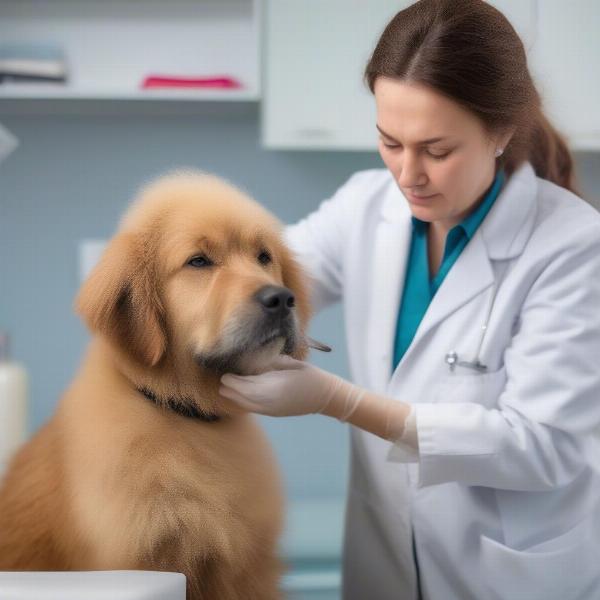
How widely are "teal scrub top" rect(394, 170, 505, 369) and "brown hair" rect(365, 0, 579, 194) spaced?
0.50 feet

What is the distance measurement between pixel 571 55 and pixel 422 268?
755 millimetres

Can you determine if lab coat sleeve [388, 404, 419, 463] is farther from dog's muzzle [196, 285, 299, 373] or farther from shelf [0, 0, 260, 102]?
shelf [0, 0, 260, 102]

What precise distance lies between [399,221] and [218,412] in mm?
486

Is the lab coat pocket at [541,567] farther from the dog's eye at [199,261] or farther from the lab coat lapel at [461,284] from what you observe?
the dog's eye at [199,261]

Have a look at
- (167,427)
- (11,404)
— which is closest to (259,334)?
(167,427)

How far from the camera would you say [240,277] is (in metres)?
0.96

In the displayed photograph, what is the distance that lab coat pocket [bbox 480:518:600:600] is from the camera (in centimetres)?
115

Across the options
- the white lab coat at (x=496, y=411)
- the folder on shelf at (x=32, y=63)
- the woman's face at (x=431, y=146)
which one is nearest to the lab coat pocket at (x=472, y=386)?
the white lab coat at (x=496, y=411)

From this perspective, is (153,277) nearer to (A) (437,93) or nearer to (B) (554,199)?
(A) (437,93)

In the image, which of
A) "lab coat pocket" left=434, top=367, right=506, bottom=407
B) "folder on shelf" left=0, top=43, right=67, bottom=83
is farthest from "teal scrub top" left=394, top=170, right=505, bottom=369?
"folder on shelf" left=0, top=43, right=67, bottom=83

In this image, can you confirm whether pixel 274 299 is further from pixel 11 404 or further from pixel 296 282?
pixel 11 404

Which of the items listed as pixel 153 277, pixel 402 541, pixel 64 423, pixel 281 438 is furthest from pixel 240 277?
pixel 281 438

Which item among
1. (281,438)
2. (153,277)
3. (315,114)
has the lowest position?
(281,438)

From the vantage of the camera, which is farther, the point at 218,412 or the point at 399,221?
the point at 399,221
